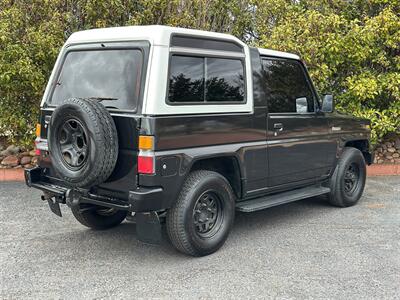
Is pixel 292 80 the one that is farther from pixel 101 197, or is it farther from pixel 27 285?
pixel 27 285

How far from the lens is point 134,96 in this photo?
3855 millimetres

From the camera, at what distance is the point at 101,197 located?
4039mm

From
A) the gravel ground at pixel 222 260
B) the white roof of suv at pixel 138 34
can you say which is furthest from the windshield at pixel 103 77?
the gravel ground at pixel 222 260

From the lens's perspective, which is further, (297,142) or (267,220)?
(267,220)

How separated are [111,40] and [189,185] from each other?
1506mm

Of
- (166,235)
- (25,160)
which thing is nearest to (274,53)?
(166,235)

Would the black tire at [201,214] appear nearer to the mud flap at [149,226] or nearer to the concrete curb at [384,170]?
the mud flap at [149,226]

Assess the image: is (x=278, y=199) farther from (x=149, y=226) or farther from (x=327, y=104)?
(x=149, y=226)

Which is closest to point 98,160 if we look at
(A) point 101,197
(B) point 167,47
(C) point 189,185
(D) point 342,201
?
(A) point 101,197

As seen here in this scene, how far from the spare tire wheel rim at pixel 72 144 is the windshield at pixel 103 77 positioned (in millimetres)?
340

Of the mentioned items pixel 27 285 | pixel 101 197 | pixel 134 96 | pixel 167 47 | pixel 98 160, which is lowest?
pixel 27 285

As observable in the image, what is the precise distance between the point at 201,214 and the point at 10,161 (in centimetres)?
451

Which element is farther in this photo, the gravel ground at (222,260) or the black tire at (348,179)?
the black tire at (348,179)

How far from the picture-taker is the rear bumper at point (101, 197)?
12.1 feet
